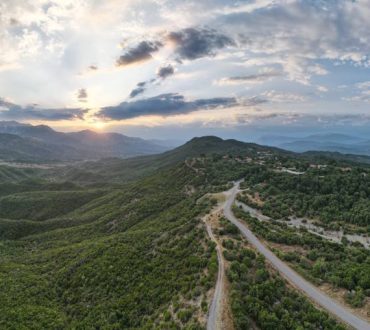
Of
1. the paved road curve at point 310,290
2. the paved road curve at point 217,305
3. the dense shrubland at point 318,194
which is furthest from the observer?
the dense shrubland at point 318,194

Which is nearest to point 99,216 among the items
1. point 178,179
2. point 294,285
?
point 178,179

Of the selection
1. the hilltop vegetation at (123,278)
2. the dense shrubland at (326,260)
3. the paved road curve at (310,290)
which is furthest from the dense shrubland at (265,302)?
the dense shrubland at (326,260)

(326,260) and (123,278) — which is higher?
(326,260)

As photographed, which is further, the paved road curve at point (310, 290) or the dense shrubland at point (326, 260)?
the dense shrubland at point (326, 260)

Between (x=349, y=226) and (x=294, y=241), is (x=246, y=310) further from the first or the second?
(x=349, y=226)

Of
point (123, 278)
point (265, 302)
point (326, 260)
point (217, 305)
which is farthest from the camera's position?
point (123, 278)

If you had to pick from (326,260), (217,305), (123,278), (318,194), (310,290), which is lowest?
(123,278)

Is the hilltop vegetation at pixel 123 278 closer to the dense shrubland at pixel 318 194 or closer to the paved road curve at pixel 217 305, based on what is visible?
the paved road curve at pixel 217 305

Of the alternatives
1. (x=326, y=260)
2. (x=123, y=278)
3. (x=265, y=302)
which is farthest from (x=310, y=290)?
(x=123, y=278)

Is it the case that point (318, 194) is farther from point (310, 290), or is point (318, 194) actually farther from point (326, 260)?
point (310, 290)

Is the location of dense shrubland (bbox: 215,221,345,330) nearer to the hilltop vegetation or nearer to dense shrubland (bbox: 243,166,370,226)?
the hilltop vegetation

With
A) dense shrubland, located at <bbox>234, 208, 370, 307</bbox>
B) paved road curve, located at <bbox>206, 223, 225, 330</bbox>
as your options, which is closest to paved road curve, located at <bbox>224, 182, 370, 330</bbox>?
dense shrubland, located at <bbox>234, 208, 370, 307</bbox>
